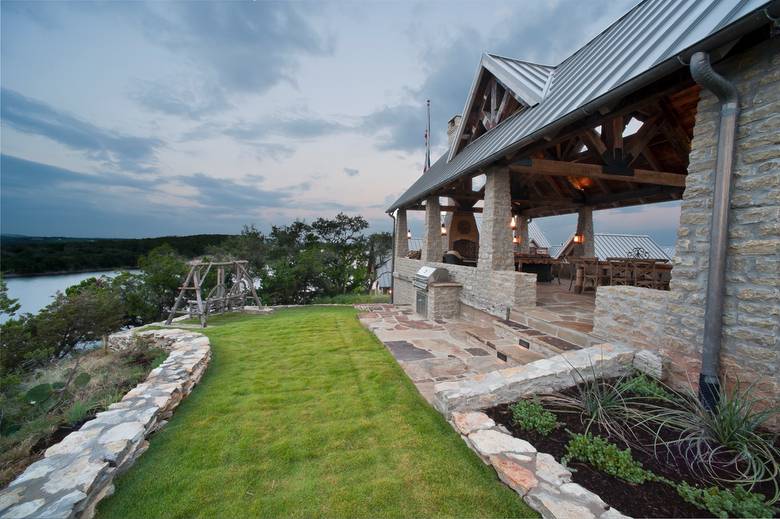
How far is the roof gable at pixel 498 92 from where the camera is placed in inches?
245

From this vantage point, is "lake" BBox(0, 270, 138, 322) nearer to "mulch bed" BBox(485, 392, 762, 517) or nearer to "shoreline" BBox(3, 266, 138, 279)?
"shoreline" BBox(3, 266, 138, 279)

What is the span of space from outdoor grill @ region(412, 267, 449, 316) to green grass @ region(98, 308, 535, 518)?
382cm

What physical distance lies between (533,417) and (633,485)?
777 mm

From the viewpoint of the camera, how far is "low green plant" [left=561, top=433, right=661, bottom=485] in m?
1.98

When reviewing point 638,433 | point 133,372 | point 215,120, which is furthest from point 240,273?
point 638,433

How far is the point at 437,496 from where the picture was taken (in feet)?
6.73

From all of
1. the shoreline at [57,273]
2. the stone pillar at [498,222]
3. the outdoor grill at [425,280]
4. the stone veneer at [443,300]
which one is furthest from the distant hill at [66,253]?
the stone pillar at [498,222]

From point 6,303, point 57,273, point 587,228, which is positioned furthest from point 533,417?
point 57,273

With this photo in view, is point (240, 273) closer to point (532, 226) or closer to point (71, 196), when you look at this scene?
point (71, 196)

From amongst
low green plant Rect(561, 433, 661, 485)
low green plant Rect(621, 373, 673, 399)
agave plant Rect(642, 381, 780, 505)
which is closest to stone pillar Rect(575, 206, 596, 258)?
low green plant Rect(621, 373, 673, 399)

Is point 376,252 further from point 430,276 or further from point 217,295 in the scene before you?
point 430,276

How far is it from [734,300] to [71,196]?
19163 mm

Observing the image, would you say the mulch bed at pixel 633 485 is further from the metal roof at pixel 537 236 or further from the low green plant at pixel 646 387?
the metal roof at pixel 537 236

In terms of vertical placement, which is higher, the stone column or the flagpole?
the flagpole
